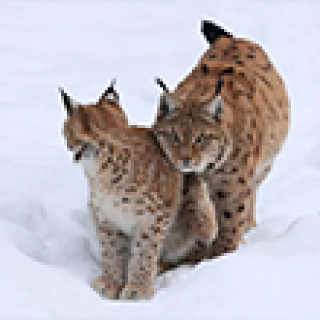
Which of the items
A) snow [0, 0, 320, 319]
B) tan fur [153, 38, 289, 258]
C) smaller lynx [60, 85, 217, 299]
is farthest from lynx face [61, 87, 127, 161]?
snow [0, 0, 320, 319]

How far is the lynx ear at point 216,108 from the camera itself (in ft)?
16.9

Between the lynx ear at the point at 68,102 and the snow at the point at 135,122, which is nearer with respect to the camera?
the snow at the point at 135,122

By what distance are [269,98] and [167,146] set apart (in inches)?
30.8

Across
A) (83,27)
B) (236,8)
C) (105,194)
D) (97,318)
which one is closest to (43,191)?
(105,194)

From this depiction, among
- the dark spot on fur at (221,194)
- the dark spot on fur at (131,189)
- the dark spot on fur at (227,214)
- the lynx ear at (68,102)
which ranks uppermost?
the lynx ear at (68,102)

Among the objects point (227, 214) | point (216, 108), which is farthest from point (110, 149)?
point (227, 214)

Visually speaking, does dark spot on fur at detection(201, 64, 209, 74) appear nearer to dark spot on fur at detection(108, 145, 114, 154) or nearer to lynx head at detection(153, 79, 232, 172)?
lynx head at detection(153, 79, 232, 172)

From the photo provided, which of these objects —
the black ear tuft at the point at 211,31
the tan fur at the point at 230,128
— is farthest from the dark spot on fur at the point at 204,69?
the black ear tuft at the point at 211,31

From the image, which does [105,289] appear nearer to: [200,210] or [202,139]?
[200,210]

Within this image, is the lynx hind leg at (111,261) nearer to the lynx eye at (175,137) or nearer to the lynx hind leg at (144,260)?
the lynx hind leg at (144,260)

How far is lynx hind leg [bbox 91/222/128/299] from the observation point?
5.29 m

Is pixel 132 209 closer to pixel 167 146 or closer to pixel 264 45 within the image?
pixel 167 146

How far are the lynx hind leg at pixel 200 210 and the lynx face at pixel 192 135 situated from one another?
0.14 meters

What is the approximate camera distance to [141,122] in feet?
25.1
